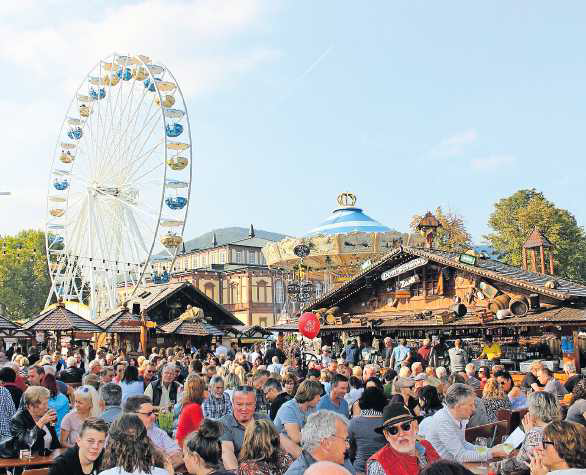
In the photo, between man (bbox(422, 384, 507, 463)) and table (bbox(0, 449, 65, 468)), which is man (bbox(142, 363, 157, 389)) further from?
man (bbox(422, 384, 507, 463))

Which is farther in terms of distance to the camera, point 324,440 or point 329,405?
point 329,405

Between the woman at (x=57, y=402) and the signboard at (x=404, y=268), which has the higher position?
the signboard at (x=404, y=268)

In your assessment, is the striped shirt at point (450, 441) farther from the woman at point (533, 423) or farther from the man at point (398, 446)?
the man at point (398, 446)

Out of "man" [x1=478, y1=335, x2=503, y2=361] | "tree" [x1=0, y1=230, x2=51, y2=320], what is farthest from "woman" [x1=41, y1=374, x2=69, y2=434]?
"tree" [x1=0, y1=230, x2=51, y2=320]

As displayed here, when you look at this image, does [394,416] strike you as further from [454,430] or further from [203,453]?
[454,430]

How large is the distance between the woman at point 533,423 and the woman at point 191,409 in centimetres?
311

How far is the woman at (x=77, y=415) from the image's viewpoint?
7.42m

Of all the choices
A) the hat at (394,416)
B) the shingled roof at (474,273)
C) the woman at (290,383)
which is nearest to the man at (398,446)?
the hat at (394,416)

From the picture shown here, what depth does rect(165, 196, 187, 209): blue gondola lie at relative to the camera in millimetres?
38031

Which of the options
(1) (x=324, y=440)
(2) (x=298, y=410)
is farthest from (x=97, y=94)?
(1) (x=324, y=440)

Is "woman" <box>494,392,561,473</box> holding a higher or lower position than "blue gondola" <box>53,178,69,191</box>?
lower

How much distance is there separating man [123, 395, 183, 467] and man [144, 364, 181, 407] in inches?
156

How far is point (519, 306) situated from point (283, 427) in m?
14.1

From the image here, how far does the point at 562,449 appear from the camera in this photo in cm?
440
